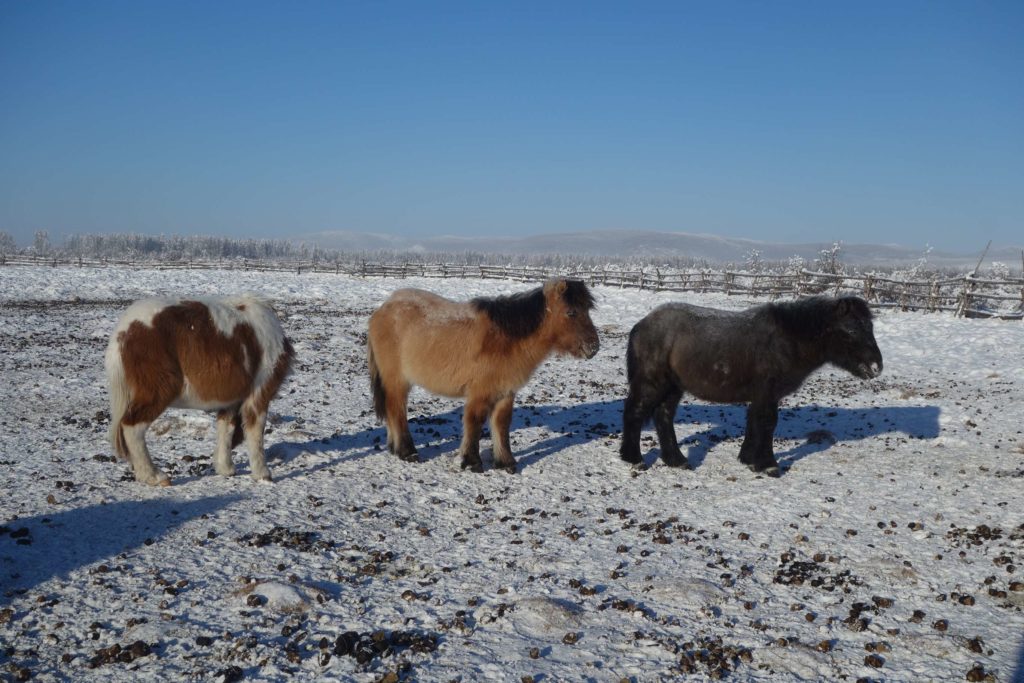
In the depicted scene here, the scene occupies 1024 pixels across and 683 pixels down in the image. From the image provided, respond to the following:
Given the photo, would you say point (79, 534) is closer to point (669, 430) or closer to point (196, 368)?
point (196, 368)

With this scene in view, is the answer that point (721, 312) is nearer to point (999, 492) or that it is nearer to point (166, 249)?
point (999, 492)

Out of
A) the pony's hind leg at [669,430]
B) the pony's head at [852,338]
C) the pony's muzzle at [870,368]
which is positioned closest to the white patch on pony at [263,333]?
the pony's hind leg at [669,430]

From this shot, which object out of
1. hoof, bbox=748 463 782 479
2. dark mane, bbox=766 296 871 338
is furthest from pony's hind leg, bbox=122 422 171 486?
dark mane, bbox=766 296 871 338

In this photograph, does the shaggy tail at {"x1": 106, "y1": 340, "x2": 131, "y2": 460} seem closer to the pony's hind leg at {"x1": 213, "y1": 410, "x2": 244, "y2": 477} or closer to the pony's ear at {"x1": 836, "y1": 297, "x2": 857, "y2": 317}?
the pony's hind leg at {"x1": 213, "y1": 410, "x2": 244, "y2": 477}

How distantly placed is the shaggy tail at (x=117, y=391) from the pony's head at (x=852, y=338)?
7.35 metres

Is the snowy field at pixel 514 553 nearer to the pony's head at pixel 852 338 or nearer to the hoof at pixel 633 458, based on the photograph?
the hoof at pixel 633 458

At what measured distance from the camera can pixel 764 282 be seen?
45.1 m

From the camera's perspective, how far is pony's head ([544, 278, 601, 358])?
7945mm

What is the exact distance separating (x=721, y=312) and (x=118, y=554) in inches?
261

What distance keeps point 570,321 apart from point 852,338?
3.21m

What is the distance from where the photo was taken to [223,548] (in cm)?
534

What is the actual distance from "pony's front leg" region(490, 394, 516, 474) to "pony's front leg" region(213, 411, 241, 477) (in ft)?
9.11

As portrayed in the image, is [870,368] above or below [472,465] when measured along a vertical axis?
above

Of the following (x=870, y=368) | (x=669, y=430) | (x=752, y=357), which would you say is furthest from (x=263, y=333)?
(x=870, y=368)
